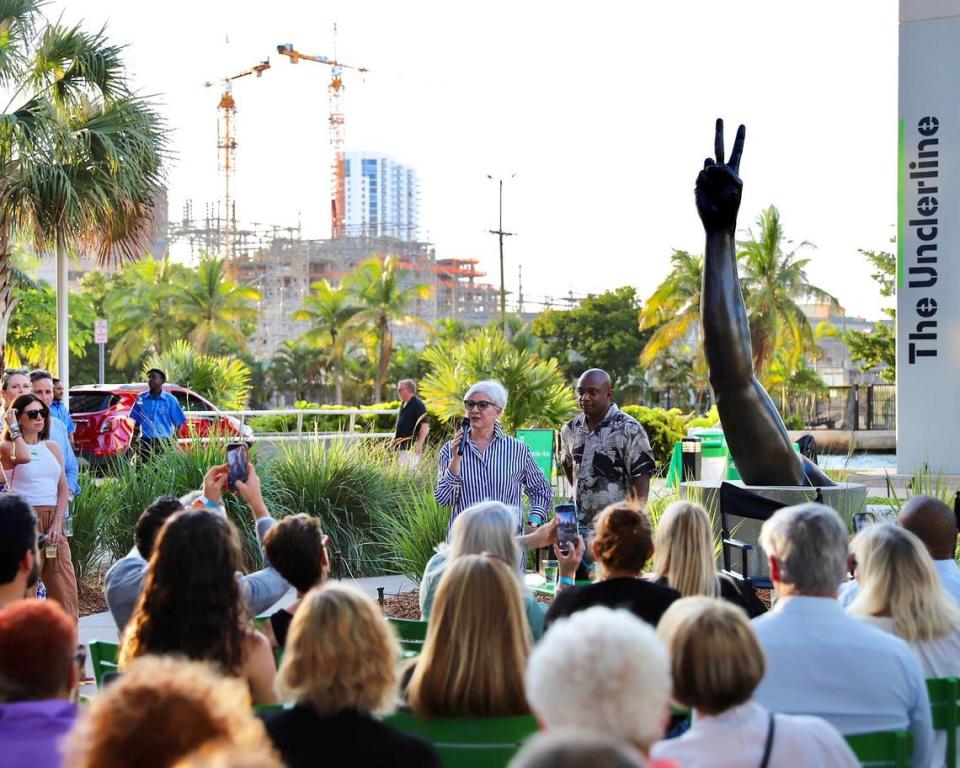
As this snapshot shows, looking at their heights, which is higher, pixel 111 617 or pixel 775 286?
pixel 775 286

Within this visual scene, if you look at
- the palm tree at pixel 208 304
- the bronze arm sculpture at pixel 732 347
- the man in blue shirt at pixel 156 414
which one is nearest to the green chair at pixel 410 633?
the bronze arm sculpture at pixel 732 347

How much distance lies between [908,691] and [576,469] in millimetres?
3936

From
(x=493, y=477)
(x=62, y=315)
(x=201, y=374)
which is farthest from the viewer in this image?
(x=201, y=374)

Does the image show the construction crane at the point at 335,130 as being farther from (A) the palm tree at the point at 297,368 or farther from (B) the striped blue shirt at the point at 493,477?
(B) the striped blue shirt at the point at 493,477

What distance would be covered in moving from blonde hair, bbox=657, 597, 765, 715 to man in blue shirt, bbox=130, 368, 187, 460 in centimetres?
984

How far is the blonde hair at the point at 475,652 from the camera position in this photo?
331 cm

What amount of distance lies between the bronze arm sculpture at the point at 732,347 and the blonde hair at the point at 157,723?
6.68 meters

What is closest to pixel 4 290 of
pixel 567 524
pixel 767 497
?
pixel 767 497

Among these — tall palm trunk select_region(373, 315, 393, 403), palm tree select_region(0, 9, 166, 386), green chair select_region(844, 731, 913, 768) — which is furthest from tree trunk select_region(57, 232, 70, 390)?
tall palm trunk select_region(373, 315, 393, 403)

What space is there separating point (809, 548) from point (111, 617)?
6241 mm

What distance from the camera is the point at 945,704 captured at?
148 inches

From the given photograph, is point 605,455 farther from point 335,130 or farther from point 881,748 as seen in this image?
point 335,130

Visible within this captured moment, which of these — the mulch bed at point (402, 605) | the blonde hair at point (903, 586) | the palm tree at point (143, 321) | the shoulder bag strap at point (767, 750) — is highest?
the palm tree at point (143, 321)

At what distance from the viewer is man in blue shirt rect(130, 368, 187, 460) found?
40.7ft
